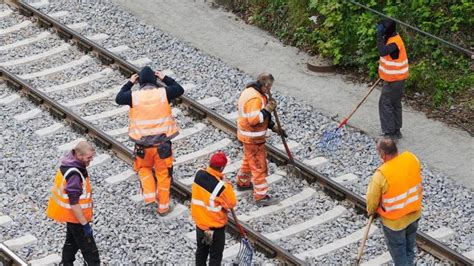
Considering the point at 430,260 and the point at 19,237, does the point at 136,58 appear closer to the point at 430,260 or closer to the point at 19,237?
the point at 19,237

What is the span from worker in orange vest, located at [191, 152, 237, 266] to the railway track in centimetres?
103

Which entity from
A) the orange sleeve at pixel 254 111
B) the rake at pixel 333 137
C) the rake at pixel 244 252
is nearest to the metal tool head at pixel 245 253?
the rake at pixel 244 252

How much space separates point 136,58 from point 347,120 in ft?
13.0

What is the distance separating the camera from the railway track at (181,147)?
1302cm

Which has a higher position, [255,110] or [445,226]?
[255,110]

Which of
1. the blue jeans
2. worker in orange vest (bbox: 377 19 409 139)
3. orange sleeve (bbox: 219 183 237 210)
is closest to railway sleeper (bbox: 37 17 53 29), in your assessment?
worker in orange vest (bbox: 377 19 409 139)

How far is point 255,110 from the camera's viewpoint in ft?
43.8

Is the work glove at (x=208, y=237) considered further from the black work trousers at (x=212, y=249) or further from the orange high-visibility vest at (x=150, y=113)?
the orange high-visibility vest at (x=150, y=113)

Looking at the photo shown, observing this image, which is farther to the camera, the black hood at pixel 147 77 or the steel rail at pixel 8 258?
the black hood at pixel 147 77

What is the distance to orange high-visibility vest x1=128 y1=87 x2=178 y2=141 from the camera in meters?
13.1

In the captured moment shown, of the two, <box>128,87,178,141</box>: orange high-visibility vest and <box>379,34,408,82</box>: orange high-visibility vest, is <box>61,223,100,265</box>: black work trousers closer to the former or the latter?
<box>128,87,178,141</box>: orange high-visibility vest

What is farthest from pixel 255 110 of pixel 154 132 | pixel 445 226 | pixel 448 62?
pixel 448 62

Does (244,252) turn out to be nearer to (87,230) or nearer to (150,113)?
(87,230)

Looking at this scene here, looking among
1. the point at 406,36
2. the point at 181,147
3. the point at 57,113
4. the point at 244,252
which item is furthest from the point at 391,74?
the point at 57,113
